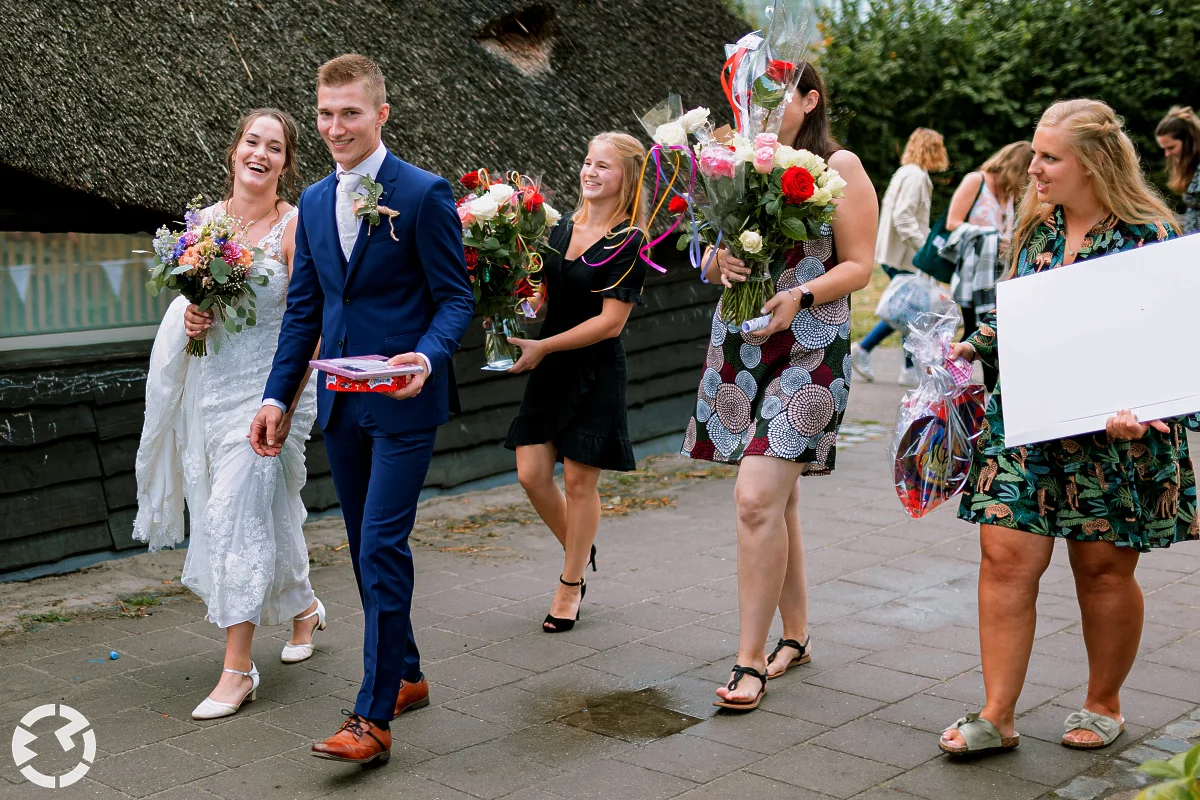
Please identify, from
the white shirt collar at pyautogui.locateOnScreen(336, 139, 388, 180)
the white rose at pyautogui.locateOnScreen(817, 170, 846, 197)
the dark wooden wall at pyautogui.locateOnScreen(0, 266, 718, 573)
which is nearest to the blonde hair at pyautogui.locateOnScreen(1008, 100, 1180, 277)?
the white rose at pyautogui.locateOnScreen(817, 170, 846, 197)

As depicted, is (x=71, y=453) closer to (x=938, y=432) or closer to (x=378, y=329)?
(x=378, y=329)

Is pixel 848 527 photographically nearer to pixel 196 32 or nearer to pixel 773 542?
pixel 773 542

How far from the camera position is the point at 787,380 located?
4.14 metres

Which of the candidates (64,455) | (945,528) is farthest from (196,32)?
(945,528)

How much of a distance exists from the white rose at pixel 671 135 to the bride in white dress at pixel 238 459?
1.37 metres

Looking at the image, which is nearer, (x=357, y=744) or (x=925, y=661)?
(x=357, y=744)

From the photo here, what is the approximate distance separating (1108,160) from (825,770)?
1986 mm

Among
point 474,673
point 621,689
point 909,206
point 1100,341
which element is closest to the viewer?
point 1100,341

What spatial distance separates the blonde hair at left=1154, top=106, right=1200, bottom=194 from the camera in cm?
894

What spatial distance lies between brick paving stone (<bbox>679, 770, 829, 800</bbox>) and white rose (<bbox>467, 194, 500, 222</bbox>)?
2293 mm

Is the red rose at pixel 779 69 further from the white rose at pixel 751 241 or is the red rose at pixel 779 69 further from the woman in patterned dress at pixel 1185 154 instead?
the woman in patterned dress at pixel 1185 154

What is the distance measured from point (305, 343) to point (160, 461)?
1011 mm

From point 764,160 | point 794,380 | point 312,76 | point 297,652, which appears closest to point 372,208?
point 764,160

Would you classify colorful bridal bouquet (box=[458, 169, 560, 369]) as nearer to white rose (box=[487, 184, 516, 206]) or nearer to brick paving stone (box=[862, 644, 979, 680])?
white rose (box=[487, 184, 516, 206])
